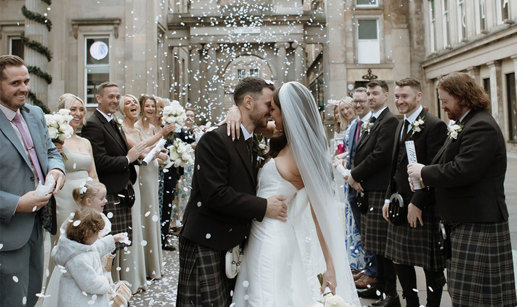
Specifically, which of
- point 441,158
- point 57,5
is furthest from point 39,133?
point 57,5

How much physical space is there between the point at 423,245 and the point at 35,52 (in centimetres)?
2138

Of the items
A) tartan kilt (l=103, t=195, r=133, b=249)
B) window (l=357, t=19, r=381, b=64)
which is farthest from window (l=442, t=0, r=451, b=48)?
tartan kilt (l=103, t=195, r=133, b=249)

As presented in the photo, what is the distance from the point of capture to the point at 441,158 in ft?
13.8

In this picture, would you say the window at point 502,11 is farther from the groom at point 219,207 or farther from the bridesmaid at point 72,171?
the groom at point 219,207

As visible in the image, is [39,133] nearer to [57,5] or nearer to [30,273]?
[30,273]

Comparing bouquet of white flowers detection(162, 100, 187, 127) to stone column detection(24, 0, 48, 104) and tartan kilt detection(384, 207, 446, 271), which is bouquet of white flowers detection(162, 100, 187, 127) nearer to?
tartan kilt detection(384, 207, 446, 271)

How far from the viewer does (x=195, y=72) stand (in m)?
28.2

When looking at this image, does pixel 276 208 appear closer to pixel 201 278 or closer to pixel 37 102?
pixel 201 278

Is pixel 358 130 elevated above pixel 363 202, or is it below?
above

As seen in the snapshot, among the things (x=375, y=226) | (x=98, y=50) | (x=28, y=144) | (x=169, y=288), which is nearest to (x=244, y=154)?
(x=28, y=144)

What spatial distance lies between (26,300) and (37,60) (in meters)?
21.1


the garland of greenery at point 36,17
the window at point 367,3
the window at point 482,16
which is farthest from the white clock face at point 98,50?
the window at point 482,16

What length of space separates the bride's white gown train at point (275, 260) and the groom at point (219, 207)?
0.31ft

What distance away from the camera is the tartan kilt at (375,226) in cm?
541
